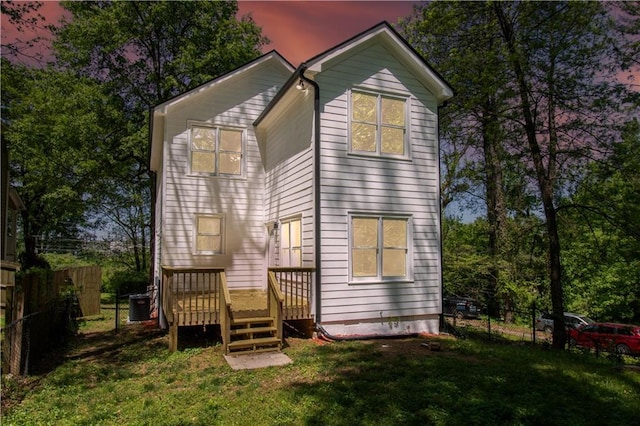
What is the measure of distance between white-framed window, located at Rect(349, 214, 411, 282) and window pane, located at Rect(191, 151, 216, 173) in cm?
489

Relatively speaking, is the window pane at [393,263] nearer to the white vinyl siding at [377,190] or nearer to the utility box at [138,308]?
the white vinyl siding at [377,190]

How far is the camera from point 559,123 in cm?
1052

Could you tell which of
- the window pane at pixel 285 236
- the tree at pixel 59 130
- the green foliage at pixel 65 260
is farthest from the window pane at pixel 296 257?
the green foliage at pixel 65 260

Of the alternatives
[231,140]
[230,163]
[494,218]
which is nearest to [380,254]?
[230,163]

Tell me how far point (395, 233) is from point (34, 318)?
7.19 meters

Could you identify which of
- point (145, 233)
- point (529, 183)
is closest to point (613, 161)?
point (529, 183)

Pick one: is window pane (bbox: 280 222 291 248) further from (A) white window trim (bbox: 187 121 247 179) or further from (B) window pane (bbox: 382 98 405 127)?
(B) window pane (bbox: 382 98 405 127)

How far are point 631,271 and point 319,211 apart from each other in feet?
81.8

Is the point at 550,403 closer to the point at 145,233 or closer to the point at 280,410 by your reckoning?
the point at 280,410

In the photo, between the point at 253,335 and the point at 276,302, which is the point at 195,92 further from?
the point at 253,335

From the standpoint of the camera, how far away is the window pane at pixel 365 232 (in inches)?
354

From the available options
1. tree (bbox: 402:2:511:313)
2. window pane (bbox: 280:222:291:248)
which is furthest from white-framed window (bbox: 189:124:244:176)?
tree (bbox: 402:2:511:313)

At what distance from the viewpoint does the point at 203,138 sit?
38.2 ft

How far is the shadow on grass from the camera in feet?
14.6
